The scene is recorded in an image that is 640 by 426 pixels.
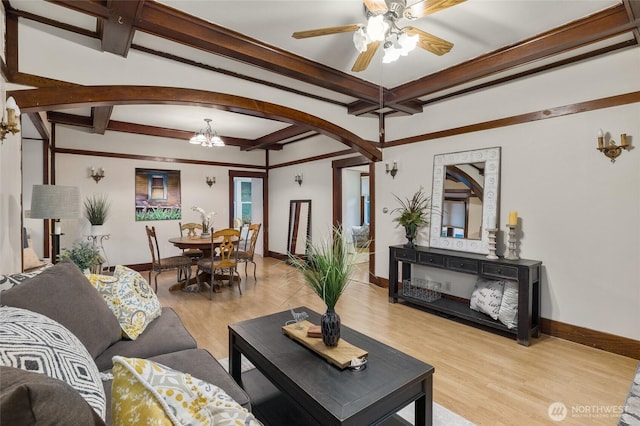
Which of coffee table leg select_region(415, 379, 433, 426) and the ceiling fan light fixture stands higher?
the ceiling fan light fixture

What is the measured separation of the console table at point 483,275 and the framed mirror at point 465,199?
22 centimetres

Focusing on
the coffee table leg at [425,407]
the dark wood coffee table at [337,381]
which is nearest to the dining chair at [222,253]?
the dark wood coffee table at [337,381]

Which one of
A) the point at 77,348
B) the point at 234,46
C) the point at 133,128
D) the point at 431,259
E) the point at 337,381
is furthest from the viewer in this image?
the point at 133,128

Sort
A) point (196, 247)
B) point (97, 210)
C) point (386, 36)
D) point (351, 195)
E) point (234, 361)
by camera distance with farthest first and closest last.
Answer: point (351, 195) < point (97, 210) < point (196, 247) < point (386, 36) < point (234, 361)

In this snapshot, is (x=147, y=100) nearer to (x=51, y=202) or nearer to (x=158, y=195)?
(x=51, y=202)

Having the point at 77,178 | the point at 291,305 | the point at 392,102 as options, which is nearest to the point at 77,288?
the point at 291,305

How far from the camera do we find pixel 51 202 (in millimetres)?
2793

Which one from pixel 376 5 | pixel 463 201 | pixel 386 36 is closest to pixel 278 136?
pixel 463 201

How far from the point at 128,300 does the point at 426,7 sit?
2.72 m

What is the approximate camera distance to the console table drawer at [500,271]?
3134 millimetres

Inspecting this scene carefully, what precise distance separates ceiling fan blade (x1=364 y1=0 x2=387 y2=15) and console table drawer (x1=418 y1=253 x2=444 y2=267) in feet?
9.01

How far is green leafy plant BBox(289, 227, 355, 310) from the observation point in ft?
5.68

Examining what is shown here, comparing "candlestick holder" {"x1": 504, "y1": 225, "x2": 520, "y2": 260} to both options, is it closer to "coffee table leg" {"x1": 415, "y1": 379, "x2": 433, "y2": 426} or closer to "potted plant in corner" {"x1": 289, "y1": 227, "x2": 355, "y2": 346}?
"coffee table leg" {"x1": 415, "y1": 379, "x2": 433, "y2": 426}

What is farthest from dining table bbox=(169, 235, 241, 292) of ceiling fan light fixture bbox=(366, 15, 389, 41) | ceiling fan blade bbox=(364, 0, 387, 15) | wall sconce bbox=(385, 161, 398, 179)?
ceiling fan blade bbox=(364, 0, 387, 15)
